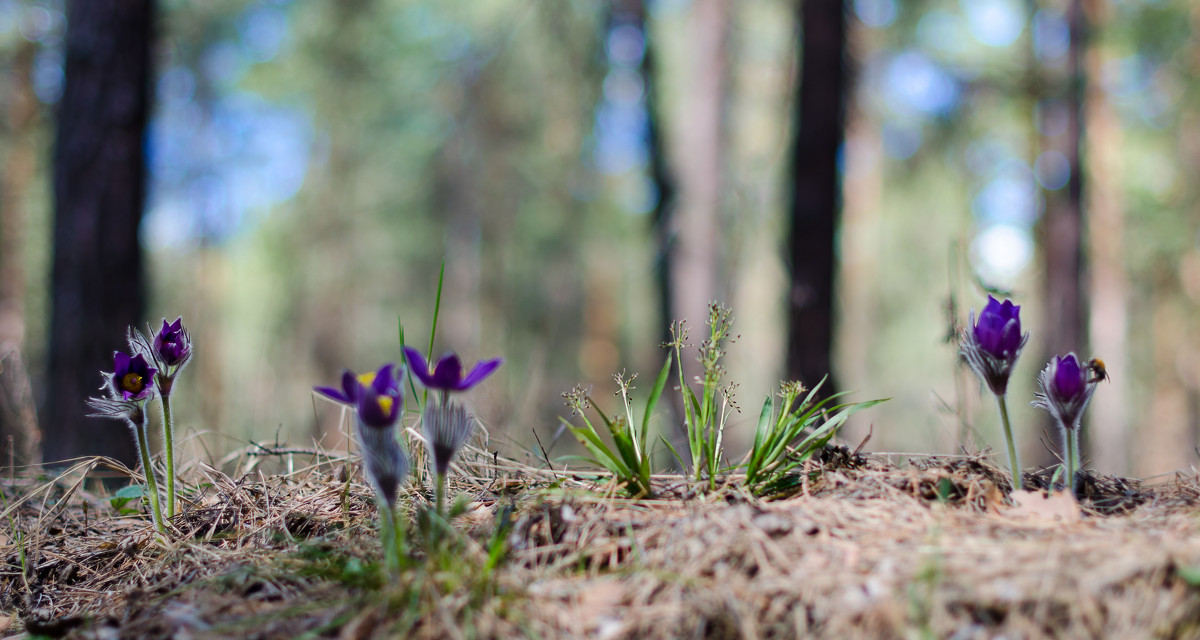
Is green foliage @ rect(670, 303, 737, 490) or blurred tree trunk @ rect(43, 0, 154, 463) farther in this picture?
blurred tree trunk @ rect(43, 0, 154, 463)

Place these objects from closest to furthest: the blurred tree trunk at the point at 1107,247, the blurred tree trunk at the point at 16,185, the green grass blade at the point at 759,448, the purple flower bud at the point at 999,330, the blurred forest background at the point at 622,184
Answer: the purple flower bud at the point at 999,330 < the green grass blade at the point at 759,448 < the blurred forest background at the point at 622,184 < the blurred tree trunk at the point at 16,185 < the blurred tree trunk at the point at 1107,247

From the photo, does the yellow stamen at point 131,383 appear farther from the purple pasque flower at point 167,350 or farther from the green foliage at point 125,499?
the green foliage at point 125,499

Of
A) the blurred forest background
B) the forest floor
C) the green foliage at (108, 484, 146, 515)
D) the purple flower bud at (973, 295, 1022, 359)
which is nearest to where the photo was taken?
the forest floor

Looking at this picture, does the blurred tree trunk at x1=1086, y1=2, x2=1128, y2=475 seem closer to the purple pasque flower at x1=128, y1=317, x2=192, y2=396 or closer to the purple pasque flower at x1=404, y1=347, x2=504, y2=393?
the purple pasque flower at x1=404, y1=347, x2=504, y2=393

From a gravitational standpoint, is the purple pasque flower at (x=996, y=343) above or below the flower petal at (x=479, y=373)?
above

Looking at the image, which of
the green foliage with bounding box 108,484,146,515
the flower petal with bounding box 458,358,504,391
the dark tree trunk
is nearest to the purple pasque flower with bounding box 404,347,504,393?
the flower petal with bounding box 458,358,504,391

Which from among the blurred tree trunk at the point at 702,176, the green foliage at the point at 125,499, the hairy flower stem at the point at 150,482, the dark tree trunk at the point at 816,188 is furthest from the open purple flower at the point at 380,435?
the blurred tree trunk at the point at 702,176

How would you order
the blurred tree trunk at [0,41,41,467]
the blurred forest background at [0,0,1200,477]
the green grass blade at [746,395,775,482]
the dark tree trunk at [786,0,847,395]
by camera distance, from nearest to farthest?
the green grass blade at [746,395,775,482] → the dark tree trunk at [786,0,847,395] → the blurred forest background at [0,0,1200,477] → the blurred tree trunk at [0,41,41,467]
